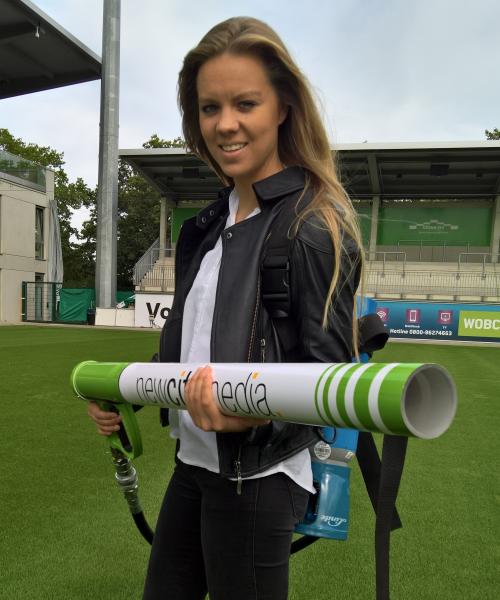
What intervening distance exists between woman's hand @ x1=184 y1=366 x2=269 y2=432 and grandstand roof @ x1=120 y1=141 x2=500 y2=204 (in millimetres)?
23077

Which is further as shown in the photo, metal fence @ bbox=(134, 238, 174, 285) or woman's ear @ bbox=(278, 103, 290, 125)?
metal fence @ bbox=(134, 238, 174, 285)

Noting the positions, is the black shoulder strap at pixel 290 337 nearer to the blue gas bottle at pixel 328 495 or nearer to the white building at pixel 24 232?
the blue gas bottle at pixel 328 495

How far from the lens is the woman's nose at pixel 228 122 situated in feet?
4.31

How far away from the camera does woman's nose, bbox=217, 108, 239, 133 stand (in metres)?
1.31

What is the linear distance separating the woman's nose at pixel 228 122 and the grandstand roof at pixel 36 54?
25.3 m

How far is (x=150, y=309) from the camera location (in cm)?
2359

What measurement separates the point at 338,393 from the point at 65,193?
48.5 meters

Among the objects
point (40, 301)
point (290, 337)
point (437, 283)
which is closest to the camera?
point (290, 337)

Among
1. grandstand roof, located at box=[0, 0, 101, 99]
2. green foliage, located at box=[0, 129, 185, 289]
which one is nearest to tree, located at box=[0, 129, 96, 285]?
green foliage, located at box=[0, 129, 185, 289]

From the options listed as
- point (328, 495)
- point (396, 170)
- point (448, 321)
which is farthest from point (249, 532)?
point (396, 170)

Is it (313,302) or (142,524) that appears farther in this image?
(142,524)

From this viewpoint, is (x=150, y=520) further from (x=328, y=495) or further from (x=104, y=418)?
(x=328, y=495)

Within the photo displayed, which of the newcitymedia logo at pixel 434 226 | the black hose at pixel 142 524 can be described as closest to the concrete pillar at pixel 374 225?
the newcitymedia logo at pixel 434 226

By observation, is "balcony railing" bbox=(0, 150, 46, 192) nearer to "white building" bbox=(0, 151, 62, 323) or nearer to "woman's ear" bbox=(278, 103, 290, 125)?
"white building" bbox=(0, 151, 62, 323)
